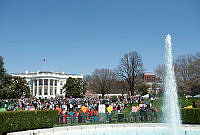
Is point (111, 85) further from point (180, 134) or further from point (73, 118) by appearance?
point (180, 134)

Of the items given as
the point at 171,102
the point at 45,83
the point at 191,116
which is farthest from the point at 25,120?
the point at 45,83

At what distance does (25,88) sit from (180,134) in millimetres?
43629

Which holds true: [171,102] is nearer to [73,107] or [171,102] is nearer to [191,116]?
[191,116]

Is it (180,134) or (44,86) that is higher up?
(44,86)

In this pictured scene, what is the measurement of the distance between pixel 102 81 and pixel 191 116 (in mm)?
62193

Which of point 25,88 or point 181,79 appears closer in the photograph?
point 25,88

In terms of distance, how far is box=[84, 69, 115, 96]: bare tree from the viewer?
7882 centimetres

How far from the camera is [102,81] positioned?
80812mm

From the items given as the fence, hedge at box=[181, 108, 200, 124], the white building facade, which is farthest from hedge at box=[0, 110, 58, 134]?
the white building facade

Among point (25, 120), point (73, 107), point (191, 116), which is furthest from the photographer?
point (73, 107)

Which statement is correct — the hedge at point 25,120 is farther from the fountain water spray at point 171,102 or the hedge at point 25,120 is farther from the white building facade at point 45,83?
the white building facade at point 45,83

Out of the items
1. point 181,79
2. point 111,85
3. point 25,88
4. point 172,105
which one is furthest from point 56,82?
point 172,105

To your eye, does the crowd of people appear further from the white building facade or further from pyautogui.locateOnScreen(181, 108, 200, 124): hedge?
the white building facade

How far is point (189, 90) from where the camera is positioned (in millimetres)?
50125
